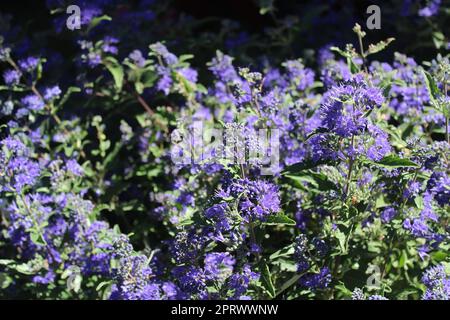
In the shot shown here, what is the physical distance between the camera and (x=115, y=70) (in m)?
4.65

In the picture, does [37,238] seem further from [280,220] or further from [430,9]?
[430,9]

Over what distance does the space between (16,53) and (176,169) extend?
5.83ft

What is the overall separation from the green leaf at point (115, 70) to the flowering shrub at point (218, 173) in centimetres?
1

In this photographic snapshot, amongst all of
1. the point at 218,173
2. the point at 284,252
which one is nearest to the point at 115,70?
the point at 218,173

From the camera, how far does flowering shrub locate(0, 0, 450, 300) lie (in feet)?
10.8

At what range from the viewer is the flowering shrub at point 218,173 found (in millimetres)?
3279

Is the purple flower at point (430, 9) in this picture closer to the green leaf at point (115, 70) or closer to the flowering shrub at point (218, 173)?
the flowering shrub at point (218, 173)

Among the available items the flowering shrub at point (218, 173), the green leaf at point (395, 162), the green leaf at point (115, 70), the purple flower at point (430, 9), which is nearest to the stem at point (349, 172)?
the flowering shrub at point (218, 173)

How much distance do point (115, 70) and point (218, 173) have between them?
1.07 meters

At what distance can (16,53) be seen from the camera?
5137 millimetres

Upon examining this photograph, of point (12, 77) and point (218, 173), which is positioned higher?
point (12, 77)
